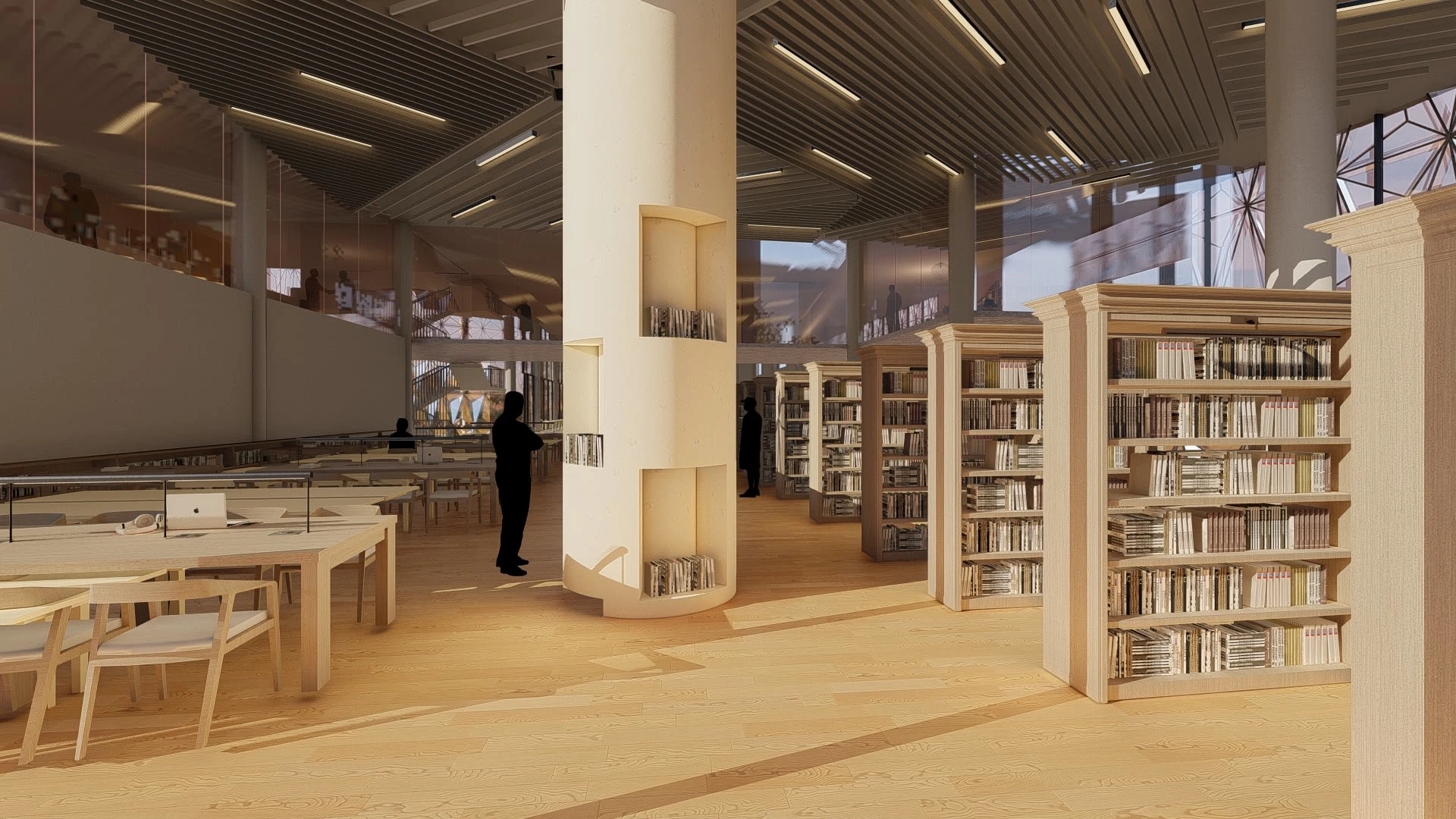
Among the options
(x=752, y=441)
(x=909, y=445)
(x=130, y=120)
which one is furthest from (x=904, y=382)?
(x=130, y=120)

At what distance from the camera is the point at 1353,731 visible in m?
2.54

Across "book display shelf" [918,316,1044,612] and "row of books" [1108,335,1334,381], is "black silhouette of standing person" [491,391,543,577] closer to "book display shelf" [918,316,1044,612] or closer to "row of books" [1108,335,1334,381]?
"book display shelf" [918,316,1044,612]

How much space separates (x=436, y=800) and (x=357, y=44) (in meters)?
9.19

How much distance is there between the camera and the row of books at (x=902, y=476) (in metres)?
8.13

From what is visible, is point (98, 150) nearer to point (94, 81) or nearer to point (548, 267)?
point (94, 81)

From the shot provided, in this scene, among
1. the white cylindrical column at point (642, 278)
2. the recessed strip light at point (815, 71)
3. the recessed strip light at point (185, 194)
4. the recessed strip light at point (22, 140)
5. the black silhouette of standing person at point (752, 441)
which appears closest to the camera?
the white cylindrical column at point (642, 278)

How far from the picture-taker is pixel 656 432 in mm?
5793

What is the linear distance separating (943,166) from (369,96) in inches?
375

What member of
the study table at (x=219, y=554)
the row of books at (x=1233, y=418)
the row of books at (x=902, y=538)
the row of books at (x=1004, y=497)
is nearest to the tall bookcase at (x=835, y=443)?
the row of books at (x=902, y=538)

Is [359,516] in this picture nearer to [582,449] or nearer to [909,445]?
[582,449]

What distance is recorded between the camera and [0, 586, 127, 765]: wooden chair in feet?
10.8

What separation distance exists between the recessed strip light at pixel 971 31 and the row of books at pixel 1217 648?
693 centimetres

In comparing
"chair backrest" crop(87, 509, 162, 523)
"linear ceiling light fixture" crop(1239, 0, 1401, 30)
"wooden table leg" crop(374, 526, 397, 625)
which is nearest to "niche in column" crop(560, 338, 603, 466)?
"wooden table leg" crop(374, 526, 397, 625)

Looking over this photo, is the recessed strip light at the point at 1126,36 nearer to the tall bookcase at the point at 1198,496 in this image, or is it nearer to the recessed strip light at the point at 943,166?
the recessed strip light at the point at 943,166
